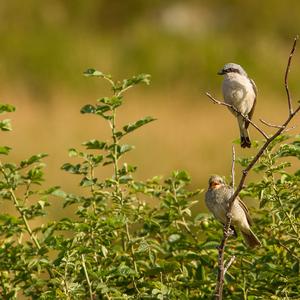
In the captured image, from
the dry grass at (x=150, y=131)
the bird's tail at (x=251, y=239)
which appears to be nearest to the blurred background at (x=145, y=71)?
the dry grass at (x=150, y=131)

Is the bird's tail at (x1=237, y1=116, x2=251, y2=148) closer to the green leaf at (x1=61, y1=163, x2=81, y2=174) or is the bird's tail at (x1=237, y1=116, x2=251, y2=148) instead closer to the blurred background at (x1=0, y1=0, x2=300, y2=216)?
the green leaf at (x1=61, y1=163, x2=81, y2=174)

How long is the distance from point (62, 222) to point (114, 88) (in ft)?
1.77

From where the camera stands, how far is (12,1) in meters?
16.6

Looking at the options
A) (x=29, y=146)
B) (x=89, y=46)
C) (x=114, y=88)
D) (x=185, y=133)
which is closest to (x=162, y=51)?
(x=89, y=46)

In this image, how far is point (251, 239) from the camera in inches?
158

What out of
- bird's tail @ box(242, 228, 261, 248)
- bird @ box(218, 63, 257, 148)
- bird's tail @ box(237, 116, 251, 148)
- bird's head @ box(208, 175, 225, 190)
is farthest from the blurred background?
bird's tail @ box(242, 228, 261, 248)

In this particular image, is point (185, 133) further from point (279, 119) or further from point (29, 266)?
point (29, 266)

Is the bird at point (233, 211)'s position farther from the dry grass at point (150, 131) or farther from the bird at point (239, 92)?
the dry grass at point (150, 131)

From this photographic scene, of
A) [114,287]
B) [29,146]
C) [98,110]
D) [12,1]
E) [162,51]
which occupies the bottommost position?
[114,287]

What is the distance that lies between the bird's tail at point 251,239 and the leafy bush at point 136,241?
0.13 feet

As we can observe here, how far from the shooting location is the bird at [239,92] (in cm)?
456

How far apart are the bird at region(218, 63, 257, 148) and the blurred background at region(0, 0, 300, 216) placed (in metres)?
5.15

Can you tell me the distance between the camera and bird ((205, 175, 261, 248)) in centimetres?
400

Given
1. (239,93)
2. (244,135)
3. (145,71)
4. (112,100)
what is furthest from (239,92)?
(145,71)
